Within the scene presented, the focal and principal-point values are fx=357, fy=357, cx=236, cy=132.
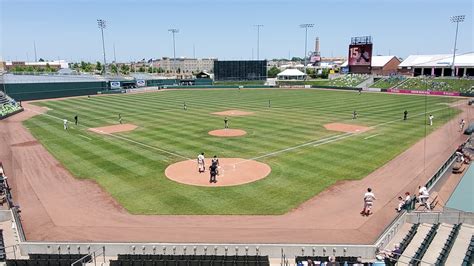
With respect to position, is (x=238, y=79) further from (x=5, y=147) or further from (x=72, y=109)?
(x=5, y=147)

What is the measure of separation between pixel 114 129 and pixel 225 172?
19109 mm

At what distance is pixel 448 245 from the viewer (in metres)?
12.4

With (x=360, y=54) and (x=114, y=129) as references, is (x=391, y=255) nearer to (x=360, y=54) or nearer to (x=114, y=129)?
(x=114, y=129)

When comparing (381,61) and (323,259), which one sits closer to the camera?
(323,259)

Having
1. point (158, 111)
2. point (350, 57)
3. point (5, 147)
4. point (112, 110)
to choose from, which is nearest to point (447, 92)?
point (350, 57)

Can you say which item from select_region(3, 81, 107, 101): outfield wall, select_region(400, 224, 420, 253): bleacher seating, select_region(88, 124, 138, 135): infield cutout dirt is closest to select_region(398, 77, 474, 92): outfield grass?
select_region(88, 124, 138, 135): infield cutout dirt

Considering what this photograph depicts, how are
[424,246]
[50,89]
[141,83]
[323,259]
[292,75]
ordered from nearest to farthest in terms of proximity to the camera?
1. [323,259]
2. [424,246]
3. [50,89]
4. [141,83]
5. [292,75]

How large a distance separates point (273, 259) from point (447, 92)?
2725 inches

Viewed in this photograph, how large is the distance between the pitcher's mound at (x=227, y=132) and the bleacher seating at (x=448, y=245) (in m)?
21.1

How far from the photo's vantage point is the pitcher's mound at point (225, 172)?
803 inches

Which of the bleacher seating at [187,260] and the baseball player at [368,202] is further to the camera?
the baseball player at [368,202]

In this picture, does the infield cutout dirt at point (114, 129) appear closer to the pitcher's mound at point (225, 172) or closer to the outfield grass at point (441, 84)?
the pitcher's mound at point (225, 172)

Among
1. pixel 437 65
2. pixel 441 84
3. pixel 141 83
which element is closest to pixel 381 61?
pixel 437 65

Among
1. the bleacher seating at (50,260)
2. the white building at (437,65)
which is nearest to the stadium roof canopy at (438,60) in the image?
the white building at (437,65)
